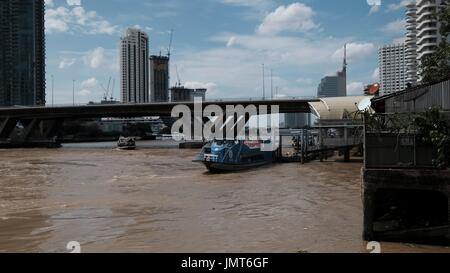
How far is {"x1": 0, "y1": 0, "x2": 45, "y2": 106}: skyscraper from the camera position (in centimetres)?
15275

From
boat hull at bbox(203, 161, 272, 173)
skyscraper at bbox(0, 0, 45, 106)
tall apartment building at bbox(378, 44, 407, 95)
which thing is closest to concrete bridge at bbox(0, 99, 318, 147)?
skyscraper at bbox(0, 0, 45, 106)

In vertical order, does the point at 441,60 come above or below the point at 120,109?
below

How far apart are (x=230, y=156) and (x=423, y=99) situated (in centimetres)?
2496

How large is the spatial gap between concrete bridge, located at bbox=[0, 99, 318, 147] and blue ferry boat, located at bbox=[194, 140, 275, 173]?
133 ft

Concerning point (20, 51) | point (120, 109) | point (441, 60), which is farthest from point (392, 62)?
point (441, 60)

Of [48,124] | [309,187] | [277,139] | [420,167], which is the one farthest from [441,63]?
[48,124]

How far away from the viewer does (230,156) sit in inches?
1740

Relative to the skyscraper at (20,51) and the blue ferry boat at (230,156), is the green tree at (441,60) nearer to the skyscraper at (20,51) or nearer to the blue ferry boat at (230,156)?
the blue ferry boat at (230,156)

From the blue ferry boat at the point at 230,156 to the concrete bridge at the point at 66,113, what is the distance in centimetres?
4063

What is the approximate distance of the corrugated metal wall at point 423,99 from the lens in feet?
57.2

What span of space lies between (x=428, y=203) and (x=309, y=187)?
14.9 meters

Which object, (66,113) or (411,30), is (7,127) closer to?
(66,113)

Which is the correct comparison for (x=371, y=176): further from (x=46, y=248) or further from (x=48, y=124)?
(x=48, y=124)

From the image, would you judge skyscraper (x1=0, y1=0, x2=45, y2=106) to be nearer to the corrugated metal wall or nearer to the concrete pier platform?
the corrugated metal wall
